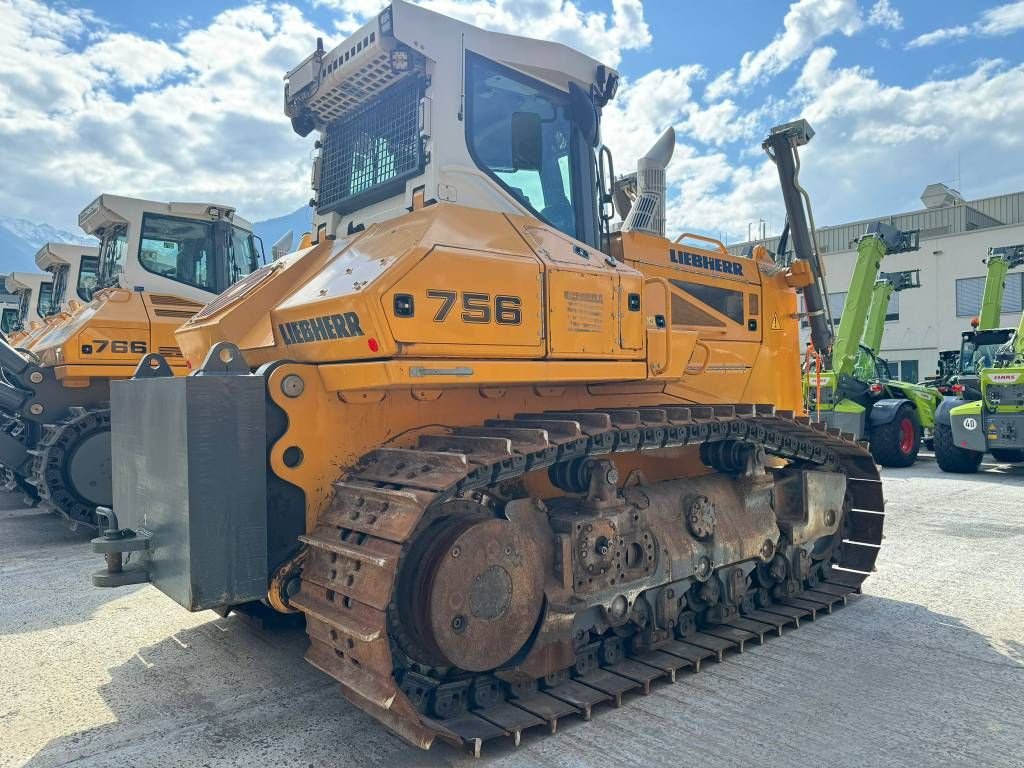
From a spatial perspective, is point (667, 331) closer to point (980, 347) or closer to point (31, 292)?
point (980, 347)

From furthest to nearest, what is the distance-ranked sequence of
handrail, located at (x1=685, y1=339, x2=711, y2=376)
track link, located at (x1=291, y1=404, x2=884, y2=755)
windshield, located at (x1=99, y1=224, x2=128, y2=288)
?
1. windshield, located at (x1=99, y1=224, x2=128, y2=288)
2. handrail, located at (x1=685, y1=339, x2=711, y2=376)
3. track link, located at (x1=291, y1=404, x2=884, y2=755)

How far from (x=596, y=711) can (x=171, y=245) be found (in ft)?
29.1

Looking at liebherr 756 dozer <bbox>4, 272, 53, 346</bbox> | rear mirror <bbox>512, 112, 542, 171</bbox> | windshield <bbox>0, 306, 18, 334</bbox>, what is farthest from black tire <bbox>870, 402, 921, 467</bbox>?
windshield <bbox>0, 306, 18, 334</bbox>

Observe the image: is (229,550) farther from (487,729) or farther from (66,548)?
(66,548)

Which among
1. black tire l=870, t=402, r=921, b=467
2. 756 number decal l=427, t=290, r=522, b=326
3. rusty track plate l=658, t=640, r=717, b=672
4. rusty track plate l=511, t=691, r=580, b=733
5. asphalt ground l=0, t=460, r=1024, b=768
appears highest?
756 number decal l=427, t=290, r=522, b=326

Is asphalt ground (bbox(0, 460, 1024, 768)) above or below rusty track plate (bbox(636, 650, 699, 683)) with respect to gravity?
below

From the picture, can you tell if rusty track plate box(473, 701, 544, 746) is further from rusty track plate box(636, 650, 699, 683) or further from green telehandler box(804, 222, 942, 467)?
green telehandler box(804, 222, 942, 467)

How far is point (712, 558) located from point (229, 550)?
2987 mm

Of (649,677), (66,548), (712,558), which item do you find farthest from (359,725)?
(66,548)

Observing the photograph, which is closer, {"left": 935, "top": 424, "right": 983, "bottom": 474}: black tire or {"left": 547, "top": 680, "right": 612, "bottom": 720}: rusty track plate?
{"left": 547, "top": 680, "right": 612, "bottom": 720}: rusty track plate

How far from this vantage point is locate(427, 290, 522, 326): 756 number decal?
3.59 meters

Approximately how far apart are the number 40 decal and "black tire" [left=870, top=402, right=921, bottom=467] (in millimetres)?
12546

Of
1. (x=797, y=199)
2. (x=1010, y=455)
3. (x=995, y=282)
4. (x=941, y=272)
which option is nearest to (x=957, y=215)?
(x=941, y=272)

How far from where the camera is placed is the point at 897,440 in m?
14.6
